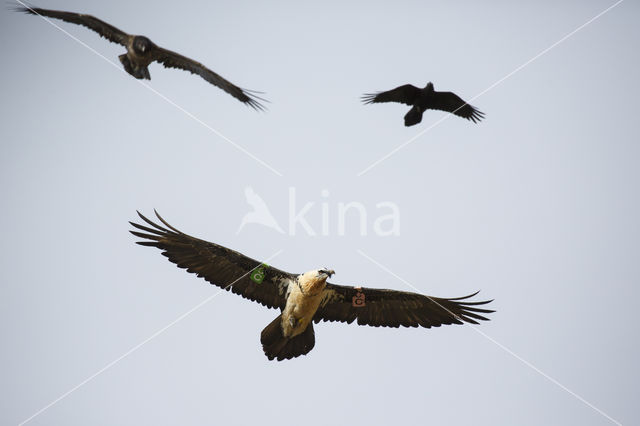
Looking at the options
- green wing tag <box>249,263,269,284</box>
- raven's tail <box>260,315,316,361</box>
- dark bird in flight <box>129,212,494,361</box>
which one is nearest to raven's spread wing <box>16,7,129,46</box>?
dark bird in flight <box>129,212,494,361</box>

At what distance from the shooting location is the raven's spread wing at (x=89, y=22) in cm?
1448

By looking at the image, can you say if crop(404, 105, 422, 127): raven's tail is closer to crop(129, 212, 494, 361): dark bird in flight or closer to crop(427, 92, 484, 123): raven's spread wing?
crop(427, 92, 484, 123): raven's spread wing

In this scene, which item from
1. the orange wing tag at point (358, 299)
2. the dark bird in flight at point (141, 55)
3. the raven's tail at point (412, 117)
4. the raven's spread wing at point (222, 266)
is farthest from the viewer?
the raven's tail at point (412, 117)

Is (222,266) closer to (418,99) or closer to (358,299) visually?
(358,299)

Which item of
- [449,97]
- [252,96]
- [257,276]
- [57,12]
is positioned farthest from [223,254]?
[449,97]

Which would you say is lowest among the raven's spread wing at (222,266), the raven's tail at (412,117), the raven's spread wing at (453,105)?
the raven's spread wing at (222,266)

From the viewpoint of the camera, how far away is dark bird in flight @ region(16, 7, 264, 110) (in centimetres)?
1418

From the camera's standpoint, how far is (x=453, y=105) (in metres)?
18.0

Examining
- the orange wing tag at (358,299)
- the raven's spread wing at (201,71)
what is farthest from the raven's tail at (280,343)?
the raven's spread wing at (201,71)

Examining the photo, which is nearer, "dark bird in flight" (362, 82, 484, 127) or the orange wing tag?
the orange wing tag

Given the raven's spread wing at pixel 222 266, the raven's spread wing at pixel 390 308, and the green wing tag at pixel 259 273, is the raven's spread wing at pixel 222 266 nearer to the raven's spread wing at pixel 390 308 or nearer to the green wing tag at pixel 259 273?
the green wing tag at pixel 259 273

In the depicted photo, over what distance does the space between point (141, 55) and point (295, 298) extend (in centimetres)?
538

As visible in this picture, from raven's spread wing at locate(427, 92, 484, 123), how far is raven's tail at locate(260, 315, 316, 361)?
7.31 m

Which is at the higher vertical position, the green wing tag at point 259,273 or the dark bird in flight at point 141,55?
the dark bird in flight at point 141,55
